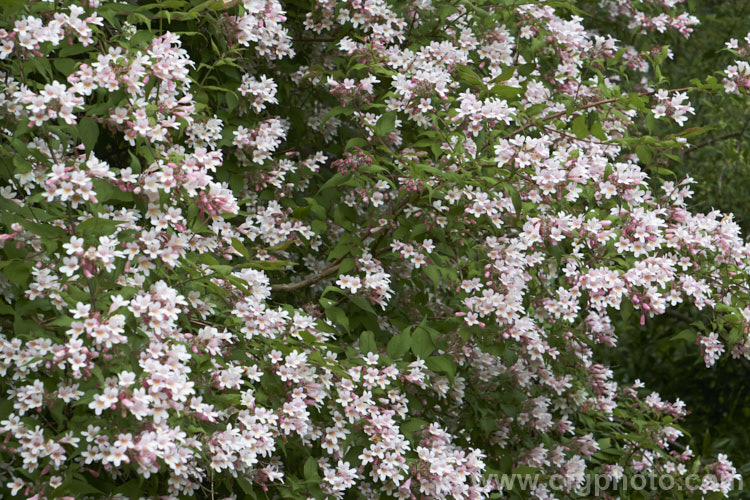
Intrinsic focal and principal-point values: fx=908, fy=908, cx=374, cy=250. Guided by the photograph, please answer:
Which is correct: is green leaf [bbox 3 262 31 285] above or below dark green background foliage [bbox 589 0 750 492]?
below

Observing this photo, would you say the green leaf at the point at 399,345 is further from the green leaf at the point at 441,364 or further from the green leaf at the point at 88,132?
the green leaf at the point at 88,132

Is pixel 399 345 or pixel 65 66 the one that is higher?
pixel 65 66

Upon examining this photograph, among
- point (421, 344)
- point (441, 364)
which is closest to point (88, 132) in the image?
point (421, 344)

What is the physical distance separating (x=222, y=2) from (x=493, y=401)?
1.93 meters

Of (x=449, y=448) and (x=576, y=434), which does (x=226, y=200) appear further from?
(x=576, y=434)

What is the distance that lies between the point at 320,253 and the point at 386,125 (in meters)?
0.95

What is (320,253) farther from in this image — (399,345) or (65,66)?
(65,66)

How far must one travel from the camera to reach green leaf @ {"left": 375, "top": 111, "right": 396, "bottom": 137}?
10.1 ft

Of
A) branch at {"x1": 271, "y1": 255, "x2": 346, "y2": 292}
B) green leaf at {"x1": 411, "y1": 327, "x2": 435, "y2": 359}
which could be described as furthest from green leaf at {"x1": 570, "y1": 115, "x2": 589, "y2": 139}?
branch at {"x1": 271, "y1": 255, "x2": 346, "y2": 292}

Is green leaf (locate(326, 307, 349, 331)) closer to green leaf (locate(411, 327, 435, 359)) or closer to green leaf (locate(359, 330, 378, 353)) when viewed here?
green leaf (locate(359, 330, 378, 353))

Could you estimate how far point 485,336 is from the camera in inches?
122

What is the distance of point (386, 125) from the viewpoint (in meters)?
3.09
